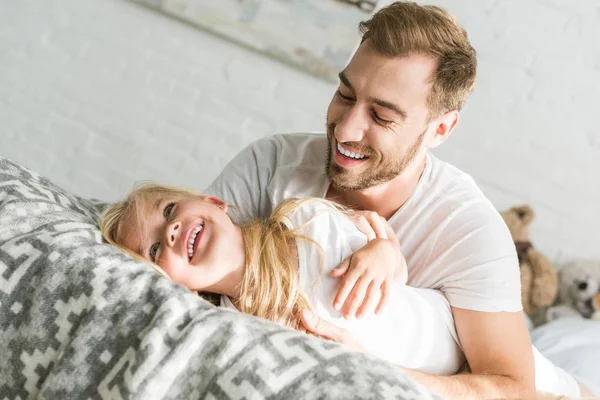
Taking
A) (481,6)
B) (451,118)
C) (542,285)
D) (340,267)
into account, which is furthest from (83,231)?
(481,6)

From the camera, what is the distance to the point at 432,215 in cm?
156

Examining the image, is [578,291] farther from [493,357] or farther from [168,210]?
[168,210]

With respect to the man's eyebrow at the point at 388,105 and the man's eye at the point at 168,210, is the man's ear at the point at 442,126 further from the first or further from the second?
the man's eye at the point at 168,210

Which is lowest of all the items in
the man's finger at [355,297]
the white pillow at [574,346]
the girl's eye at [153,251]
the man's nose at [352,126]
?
the white pillow at [574,346]

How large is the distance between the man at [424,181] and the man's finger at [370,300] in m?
0.27

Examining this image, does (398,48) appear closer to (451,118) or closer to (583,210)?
(451,118)

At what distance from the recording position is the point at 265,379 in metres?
0.82

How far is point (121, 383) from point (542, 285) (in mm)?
1950

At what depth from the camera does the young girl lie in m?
1.27

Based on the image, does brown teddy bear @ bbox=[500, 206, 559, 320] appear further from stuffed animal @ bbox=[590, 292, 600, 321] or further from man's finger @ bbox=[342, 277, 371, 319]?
man's finger @ bbox=[342, 277, 371, 319]

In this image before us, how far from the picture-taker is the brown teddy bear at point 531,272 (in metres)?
2.47

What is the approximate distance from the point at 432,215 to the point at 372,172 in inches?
6.6

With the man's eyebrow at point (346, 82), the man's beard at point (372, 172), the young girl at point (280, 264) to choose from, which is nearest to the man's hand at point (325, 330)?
the young girl at point (280, 264)

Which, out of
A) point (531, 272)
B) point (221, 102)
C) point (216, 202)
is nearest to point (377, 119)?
point (216, 202)
